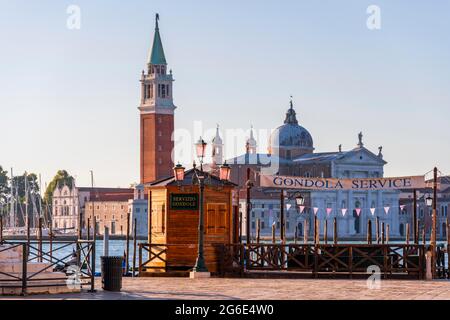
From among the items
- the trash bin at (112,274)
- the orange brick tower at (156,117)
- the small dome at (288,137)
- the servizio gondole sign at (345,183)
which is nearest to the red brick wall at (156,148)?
the orange brick tower at (156,117)

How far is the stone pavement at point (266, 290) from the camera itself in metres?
20.1

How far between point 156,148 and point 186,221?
127m

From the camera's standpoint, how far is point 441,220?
183m

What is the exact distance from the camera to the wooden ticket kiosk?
2844 cm

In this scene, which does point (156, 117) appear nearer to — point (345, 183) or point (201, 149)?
point (345, 183)

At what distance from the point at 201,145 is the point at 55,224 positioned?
541 feet

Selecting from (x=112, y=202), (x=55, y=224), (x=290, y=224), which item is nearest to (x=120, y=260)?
(x=290, y=224)

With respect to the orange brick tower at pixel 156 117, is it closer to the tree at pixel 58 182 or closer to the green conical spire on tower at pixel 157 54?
the green conical spire on tower at pixel 157 54

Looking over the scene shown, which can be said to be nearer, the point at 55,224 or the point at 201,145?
the point at 201,145

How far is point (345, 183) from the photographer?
3603cm

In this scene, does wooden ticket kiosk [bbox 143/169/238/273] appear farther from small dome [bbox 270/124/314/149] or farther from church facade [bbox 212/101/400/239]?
small dome [bbox 270/124/314/149]

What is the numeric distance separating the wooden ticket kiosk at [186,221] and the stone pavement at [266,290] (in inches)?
81.0
